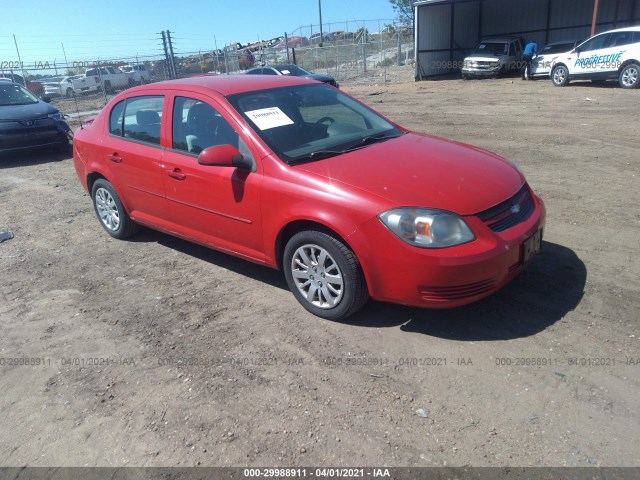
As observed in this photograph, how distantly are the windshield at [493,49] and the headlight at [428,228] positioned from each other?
22.8 meters

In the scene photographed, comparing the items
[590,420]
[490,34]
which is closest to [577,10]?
[490,34]

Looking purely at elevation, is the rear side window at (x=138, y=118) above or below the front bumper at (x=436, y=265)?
above

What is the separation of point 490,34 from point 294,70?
14.9m

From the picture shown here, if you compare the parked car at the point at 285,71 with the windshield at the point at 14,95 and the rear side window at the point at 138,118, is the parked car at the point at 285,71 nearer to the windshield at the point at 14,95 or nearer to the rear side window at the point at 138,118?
the windshield at the point at 14,95

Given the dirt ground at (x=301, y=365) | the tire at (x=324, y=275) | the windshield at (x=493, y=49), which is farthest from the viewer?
the windshield at (x=493, y=49)

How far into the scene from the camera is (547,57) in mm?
20891

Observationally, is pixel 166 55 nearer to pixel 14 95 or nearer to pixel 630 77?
pixel 14 95

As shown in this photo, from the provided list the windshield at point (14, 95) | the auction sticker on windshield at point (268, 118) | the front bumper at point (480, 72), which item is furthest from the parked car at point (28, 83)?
the auction sticker on windshield at point (268, 118)

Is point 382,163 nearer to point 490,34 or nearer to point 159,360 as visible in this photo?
point 159,360

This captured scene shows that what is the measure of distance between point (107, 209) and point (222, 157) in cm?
256

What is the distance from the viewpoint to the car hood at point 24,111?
35.0 feet

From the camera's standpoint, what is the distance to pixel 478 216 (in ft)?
11.1

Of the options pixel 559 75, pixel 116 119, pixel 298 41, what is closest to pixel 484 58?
pixel 559 75

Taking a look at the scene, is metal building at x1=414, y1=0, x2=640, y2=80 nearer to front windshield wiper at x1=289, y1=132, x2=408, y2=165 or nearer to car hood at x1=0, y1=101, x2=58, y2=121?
car hood at x1=0, y1=101, x2=58, y2=121
